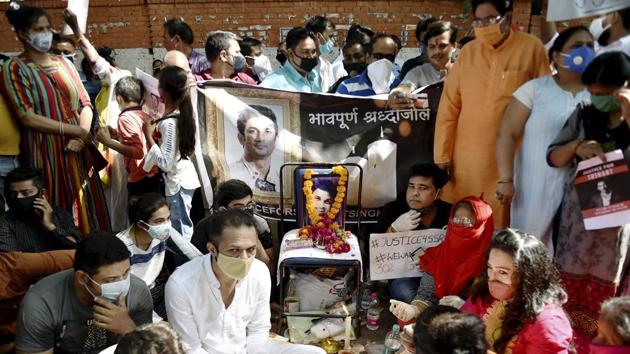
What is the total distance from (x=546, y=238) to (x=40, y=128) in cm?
366

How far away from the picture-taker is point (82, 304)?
9.61 ft

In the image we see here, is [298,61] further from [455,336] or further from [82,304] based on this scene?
[455,336]

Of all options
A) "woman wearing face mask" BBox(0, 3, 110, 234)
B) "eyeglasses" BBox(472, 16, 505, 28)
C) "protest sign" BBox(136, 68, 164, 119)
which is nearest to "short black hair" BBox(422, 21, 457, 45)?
"eyeglasses" BBox(472, 16, 505, 28)

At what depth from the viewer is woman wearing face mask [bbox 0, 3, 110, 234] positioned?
163 inches

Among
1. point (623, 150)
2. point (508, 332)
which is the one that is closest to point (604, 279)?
point (623, 150)

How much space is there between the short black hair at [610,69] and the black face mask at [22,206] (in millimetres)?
3438

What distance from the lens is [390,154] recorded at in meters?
4.59

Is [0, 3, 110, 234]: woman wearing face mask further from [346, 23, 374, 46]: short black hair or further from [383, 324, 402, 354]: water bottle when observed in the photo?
[346, 23, 374, 46]: short black hair

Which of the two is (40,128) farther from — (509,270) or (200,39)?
(200,39)

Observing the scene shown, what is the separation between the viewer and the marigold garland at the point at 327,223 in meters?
4.04

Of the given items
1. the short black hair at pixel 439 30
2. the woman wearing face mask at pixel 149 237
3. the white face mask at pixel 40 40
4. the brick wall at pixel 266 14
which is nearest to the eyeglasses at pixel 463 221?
the short black hair at pixel 439 30

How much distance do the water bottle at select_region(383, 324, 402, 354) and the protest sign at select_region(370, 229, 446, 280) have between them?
47cm

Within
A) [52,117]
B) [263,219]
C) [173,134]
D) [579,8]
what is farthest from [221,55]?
[579,8]

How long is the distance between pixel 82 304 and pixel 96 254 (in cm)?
30
